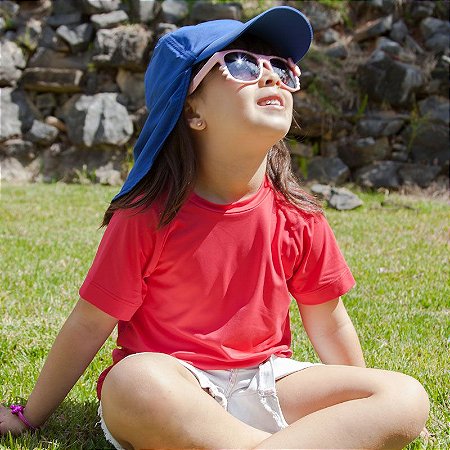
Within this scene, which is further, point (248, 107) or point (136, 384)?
point (248, 107)

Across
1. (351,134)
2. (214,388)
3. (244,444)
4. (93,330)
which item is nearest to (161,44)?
(93,330)

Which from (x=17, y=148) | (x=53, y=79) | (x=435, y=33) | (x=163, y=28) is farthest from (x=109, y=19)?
(x=435, y=33)

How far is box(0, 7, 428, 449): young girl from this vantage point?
180 centimetres

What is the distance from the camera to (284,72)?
191 centimetres

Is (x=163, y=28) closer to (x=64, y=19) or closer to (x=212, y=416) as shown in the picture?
(x=64, y=19)

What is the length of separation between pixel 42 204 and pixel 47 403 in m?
4.28

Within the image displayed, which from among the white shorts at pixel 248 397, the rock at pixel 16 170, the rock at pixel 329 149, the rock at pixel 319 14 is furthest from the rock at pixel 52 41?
the white shorts at pixel 248 397

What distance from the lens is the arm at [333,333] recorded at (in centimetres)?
207

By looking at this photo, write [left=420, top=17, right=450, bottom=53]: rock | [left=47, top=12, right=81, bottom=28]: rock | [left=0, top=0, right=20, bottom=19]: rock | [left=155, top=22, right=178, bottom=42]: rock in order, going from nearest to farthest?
1. [left=155, top=22, right=178, bottom=42]: rock
2. [left=420, top=17, right=450, bottom=53]: rock
3. [left=47, top=12, right=81, bottom=28]: rock
4. [left=0, top=0, right=20, bottom=19]: rock

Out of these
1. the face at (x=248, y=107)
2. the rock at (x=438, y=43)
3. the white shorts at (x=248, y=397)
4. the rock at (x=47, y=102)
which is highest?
the face at (x=248, y=107)

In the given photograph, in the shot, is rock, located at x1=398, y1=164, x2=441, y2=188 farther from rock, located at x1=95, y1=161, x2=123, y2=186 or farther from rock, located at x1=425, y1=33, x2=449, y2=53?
rock, located at x1=95, y1=161, x2=123, y2=186

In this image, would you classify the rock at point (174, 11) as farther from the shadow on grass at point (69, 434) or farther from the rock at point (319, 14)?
the shadow on grass at point (69, 434)

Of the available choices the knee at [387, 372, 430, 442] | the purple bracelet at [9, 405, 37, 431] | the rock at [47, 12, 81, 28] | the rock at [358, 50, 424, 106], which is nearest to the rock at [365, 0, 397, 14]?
the rock at [358, 50, 424, 106]

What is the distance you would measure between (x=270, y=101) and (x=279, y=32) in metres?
0.23
